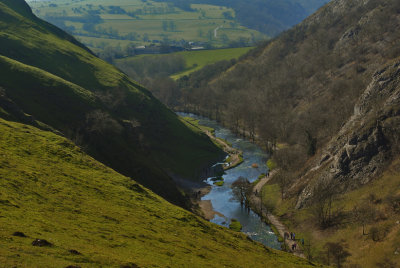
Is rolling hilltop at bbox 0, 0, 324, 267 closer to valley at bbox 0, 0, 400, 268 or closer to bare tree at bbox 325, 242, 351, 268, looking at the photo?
valley at bbox 0, 0, 400, 268

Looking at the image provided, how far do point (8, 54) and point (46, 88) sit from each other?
123ft

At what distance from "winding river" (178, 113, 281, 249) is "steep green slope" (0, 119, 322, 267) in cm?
2934

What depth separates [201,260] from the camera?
162 feet

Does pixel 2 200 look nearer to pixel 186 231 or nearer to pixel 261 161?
pixel 186 231

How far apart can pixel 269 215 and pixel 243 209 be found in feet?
30.7

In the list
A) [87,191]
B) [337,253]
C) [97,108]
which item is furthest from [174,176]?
[87,191]

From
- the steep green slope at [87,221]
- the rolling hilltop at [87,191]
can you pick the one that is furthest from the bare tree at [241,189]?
the steep green slope at [87,221]

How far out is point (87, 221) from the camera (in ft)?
167

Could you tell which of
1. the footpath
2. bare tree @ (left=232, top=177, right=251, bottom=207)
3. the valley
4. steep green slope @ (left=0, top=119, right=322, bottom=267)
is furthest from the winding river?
steep green slope @ (left=0, top=119, right=322, bottom=267)

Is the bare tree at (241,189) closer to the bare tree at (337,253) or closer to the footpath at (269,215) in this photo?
the footpath at (269,215)

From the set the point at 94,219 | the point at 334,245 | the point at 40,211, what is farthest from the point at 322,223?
the point at 40,211

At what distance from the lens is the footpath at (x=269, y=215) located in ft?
306

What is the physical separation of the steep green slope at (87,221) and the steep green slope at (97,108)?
33.4 m

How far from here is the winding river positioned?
333 ft
